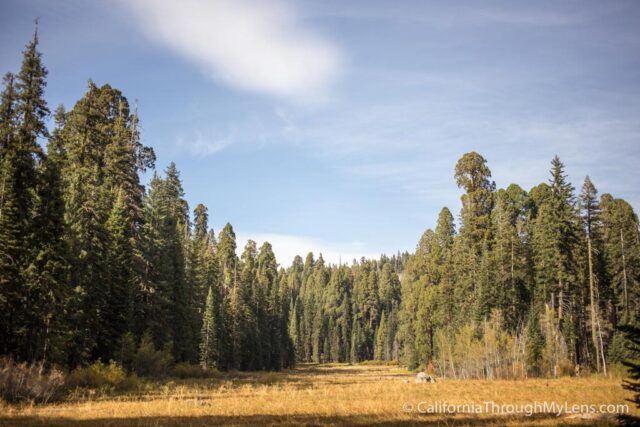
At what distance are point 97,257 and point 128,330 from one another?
695 centimetres

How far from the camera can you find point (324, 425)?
49.1ft

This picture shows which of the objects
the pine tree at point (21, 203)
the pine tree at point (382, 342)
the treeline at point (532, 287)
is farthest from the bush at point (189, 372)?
the pine tree at point (382, 342)

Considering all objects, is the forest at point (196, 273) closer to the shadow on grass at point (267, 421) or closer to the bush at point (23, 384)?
the bush at point (23, 384)

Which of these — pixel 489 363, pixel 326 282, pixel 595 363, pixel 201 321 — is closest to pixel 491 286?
pixel 489 363

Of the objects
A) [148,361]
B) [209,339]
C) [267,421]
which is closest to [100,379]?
[148,361]

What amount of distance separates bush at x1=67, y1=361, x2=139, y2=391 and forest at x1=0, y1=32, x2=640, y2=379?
195 centimetres

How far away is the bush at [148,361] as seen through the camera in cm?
3659

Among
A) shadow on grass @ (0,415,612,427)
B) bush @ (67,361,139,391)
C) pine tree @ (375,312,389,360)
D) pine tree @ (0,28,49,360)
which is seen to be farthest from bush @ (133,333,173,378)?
pine tree @ (375,312,389,360)

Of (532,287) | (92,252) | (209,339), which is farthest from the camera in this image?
(209,339)

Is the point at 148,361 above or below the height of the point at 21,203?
below

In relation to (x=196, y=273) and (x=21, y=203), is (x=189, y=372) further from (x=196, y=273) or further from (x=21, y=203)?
(x=21, y=203)

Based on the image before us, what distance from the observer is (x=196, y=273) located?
2346 inches

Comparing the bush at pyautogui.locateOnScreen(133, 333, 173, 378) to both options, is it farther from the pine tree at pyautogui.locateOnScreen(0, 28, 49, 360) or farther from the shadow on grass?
the shadow on grass

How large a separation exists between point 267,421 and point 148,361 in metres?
24.4
